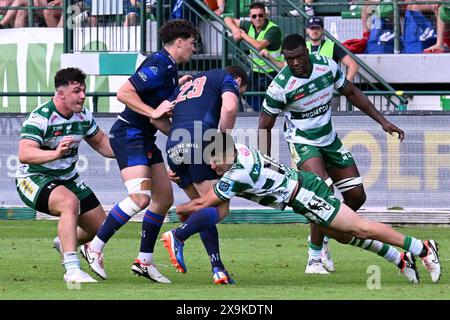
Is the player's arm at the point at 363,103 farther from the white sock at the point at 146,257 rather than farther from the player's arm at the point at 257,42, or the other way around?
the player's arm at the point at 257,42

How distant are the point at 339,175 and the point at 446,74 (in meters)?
9.51

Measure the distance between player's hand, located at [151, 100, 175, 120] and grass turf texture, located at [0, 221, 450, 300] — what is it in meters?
1.46

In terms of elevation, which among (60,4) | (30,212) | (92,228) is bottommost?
(30,212)

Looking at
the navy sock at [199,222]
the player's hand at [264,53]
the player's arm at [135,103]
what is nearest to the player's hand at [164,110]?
the player's arm at [135,103]

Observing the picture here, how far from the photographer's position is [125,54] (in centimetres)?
2155

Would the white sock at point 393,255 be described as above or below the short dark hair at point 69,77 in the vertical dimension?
below

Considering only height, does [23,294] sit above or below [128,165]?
below

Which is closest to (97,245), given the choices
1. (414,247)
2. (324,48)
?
(414,247)

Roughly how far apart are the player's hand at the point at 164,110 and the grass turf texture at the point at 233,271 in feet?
4.81

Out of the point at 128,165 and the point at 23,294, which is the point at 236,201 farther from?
the point at 23,294

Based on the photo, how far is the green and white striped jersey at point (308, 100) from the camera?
12.5 metres

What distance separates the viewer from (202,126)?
11117 mm

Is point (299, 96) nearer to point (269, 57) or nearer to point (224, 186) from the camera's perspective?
point (224, 186)

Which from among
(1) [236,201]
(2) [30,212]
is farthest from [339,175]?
(2) [30,212]
